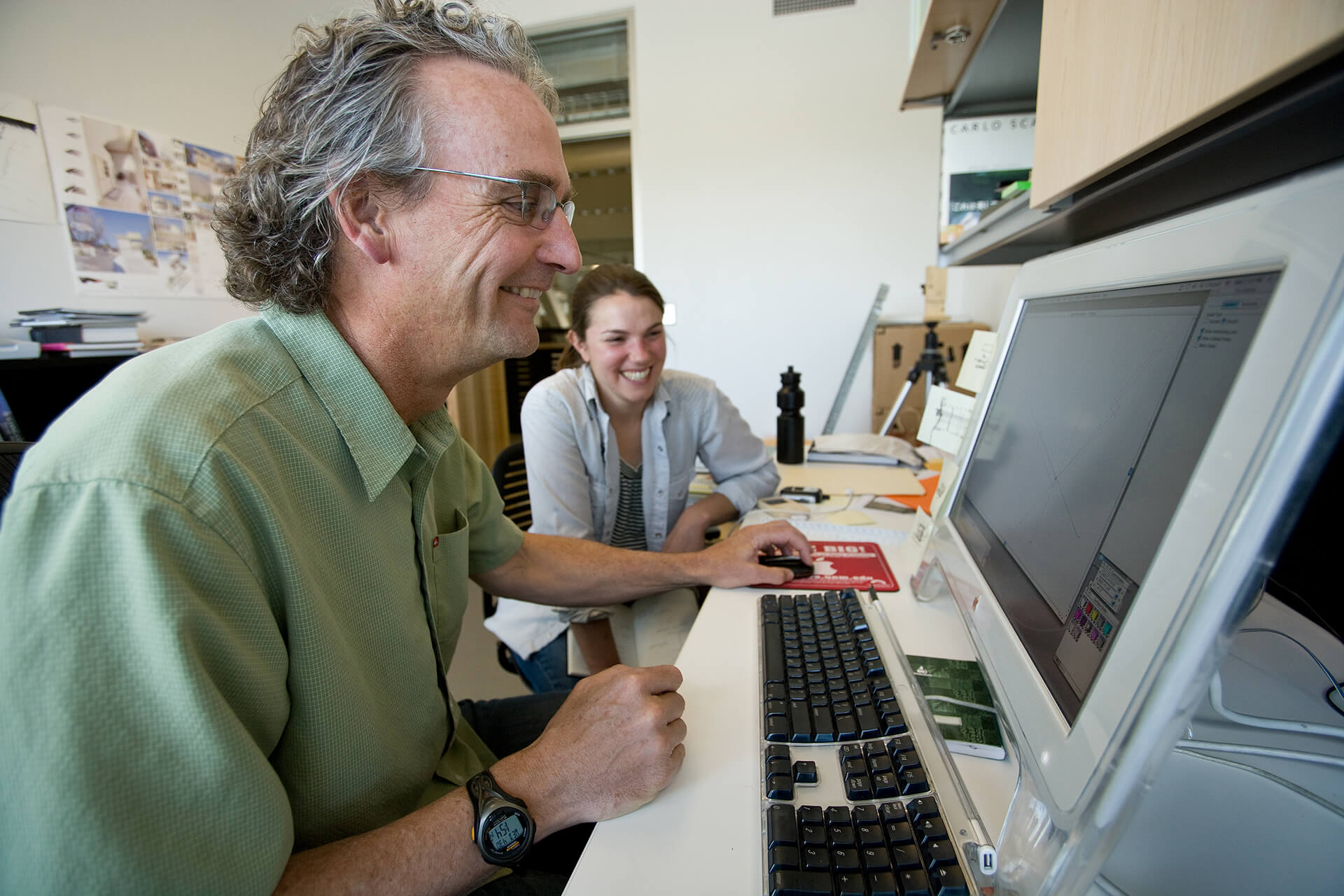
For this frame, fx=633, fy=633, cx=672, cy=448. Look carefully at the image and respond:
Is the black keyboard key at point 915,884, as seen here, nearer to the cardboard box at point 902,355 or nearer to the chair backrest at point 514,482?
the chair backrest at point 514,482

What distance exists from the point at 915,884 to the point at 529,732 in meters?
0.77

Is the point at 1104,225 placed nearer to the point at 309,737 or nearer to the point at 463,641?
the point at 309,737

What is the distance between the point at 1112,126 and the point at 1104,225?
0.45 metres

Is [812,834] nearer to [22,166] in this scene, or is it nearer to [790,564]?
[790,564]

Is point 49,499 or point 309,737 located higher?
point 49,499

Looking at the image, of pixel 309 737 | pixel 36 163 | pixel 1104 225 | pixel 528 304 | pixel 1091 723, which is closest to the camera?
pixel 1091 723

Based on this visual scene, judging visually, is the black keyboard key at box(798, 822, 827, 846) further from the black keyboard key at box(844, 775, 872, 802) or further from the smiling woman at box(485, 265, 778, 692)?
the smiling woman at box(485, 265, 778, 692)

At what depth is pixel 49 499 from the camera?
1.50 ft

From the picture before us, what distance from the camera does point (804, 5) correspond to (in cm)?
315

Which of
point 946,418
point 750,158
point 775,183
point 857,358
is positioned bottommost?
point 857,358

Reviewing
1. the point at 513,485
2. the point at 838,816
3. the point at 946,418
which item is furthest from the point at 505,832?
the point at 513,485

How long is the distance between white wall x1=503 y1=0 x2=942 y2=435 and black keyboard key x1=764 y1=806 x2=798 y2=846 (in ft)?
10.2

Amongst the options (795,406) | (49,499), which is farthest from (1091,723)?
(795,406)

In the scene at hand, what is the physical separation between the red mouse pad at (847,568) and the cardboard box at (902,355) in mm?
1461
